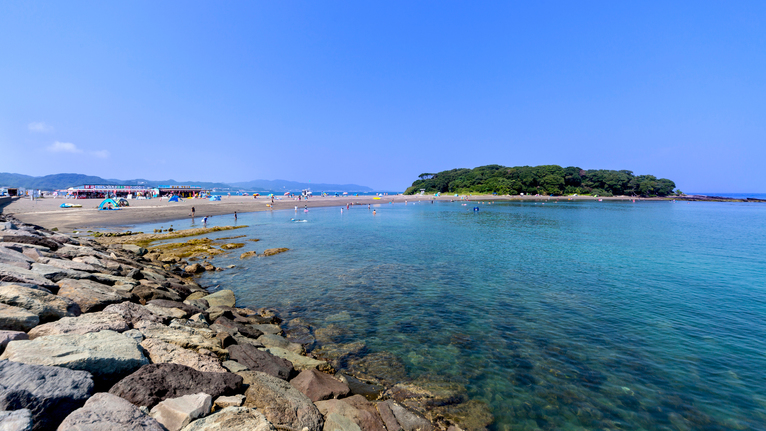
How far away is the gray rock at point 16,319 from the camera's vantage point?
5.83m

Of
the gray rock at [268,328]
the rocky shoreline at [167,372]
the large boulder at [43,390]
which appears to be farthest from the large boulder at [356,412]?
the gray rock at [268,328]

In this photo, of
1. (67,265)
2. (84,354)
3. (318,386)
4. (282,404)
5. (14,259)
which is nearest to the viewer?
(84,354)

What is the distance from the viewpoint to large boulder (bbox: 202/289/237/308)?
13.2 m

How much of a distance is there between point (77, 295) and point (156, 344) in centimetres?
366

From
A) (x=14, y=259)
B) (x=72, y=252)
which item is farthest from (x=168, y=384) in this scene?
(x=72, y=252)

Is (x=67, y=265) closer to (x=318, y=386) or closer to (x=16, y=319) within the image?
(x=16, y=319)

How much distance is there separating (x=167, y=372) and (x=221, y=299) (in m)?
8.68

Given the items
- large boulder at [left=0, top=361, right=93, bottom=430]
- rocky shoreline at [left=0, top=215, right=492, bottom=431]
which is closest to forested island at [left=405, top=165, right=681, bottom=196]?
rocky shoreline at [left=0, top=215, right=492, bottom=431]

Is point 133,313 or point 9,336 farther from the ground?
point 9,336

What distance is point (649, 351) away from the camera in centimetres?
1014

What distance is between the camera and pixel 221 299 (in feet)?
44.7

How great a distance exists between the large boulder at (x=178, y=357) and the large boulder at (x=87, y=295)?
266cm

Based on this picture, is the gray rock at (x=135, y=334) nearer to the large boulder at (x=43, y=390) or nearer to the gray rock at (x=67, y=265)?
the large boulder at (x=43, y=390)

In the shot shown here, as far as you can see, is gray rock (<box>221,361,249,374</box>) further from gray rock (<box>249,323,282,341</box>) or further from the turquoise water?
the turquoise water
